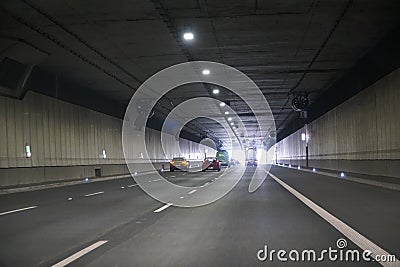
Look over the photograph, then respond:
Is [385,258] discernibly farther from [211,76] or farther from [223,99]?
[223,99]

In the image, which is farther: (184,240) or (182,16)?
(182,16)

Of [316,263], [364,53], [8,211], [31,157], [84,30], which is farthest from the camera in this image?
[31,157]

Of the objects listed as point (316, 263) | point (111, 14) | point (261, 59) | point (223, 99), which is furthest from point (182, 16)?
point (223, 99)

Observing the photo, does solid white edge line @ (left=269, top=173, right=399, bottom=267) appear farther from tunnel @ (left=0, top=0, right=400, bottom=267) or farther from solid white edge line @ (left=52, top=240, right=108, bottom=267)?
solid white edge line @ (left=52, top=240, right=108, bottom=267)

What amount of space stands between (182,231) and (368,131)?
21161 mm

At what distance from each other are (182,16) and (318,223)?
391 inches

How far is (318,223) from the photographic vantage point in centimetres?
1159

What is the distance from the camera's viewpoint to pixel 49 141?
99.9 ft

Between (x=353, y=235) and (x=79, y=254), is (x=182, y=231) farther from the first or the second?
(x=353, y=235)

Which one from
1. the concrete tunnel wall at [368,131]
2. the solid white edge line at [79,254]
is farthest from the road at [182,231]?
the concrete tunnel wall at [368,131]

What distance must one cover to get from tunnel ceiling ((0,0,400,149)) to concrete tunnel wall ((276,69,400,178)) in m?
2.30

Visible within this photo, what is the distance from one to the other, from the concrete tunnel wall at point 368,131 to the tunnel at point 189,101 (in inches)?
5.5

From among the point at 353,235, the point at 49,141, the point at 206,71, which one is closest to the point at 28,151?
the point at 49,141

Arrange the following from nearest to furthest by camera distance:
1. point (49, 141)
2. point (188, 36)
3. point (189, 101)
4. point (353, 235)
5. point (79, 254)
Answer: point (79, 254)
point (353, 235)
point (188, 36)
point (49, 141)
point (189, 101)
